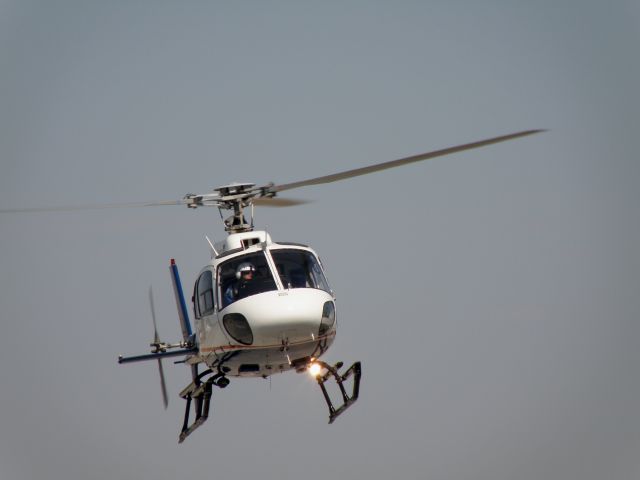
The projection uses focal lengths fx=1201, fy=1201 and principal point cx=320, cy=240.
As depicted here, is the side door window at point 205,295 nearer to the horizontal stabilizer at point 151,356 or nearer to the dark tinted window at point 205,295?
the dark tinted window at point 205,295

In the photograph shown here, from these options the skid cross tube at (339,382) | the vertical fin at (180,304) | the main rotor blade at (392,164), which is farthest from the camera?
the vertical fin at (180,304)

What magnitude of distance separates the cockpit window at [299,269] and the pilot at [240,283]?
1.99 ft

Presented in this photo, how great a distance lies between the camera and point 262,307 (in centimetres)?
2577

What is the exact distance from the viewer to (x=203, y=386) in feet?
93.6

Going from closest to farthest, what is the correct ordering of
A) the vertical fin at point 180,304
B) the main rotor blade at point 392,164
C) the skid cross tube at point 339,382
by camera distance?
the main rotor blade at point 392,164 → the skid cross tube at point 339,382 → the vertical fin at point 180,304

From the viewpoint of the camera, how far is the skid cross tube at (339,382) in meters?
27.8

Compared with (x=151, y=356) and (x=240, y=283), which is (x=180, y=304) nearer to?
(x=151, y=356)

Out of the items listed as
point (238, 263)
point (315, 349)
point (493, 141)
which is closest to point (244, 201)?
point (238, 263)

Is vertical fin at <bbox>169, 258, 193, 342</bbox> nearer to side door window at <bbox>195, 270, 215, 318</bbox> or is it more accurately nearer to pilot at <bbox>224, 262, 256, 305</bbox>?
side door window at <bbox>195, 270, 215, 318</bbox>

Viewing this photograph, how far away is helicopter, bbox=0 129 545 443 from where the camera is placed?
2581 cm

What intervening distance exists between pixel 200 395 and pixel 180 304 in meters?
5.19

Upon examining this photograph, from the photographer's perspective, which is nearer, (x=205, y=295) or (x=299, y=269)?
(x=299, y=269)

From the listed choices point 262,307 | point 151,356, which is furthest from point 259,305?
point 151,356

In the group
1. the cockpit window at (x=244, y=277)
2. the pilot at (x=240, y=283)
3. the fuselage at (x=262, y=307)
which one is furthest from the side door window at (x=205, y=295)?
the pilot at (x=240, y=283)
